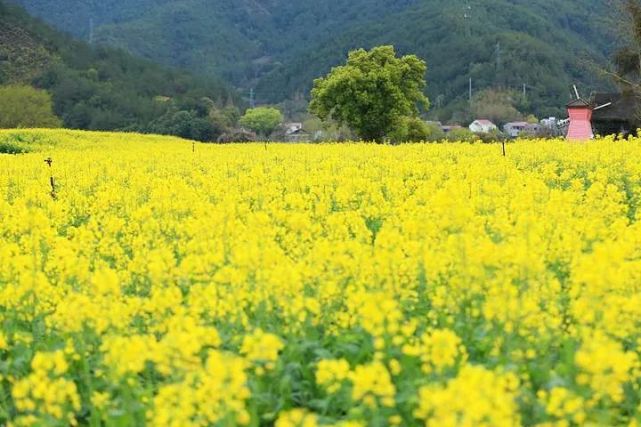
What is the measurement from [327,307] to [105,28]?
20315cm

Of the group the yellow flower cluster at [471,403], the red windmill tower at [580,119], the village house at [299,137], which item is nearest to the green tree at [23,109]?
the village house at [299,137]

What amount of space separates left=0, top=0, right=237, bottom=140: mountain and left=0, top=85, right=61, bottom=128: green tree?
31.4 feet

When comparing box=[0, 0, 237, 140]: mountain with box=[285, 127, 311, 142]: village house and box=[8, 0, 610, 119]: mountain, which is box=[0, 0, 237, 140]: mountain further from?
box=[8, 0, 610, 119]: mountain

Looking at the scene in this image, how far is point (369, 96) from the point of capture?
40.7m

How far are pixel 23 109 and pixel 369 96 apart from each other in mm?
31224

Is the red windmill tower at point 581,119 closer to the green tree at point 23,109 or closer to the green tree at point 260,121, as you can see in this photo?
the green tree at point 23,109

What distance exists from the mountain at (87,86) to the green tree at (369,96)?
25.3 m

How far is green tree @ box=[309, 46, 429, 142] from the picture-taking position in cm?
4084

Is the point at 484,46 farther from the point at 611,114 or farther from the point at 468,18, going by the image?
the point at 611,114

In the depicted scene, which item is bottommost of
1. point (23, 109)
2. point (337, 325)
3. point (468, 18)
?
point (337, 325)

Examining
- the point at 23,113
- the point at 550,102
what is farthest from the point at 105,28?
the point at 23,113

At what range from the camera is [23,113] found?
60.2 metres

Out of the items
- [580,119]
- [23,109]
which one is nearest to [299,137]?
[23,109]

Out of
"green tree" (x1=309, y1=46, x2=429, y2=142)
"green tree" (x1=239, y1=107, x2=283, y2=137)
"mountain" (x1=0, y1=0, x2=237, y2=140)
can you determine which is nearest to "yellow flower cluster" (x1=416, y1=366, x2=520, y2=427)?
"green tree" (x1=309, y1=46, x2=429, y2=142)
